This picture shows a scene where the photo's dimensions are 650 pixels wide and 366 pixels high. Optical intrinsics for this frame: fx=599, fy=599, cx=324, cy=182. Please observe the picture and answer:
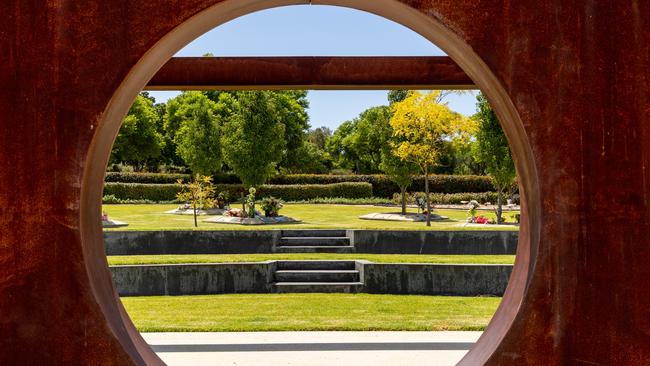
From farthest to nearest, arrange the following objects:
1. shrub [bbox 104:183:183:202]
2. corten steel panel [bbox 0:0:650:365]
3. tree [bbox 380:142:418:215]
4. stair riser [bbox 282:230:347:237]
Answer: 1. shrub [bbox 104:183:183:202]
2. tree [bbox 380:142:418:215]
3. stair riser [bbox 282:230:347:237]
4. corten steel panel [bbox 0:0:650:365]

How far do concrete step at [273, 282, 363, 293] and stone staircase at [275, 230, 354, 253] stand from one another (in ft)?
15.5

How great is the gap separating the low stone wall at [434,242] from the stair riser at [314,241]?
57 centimetres

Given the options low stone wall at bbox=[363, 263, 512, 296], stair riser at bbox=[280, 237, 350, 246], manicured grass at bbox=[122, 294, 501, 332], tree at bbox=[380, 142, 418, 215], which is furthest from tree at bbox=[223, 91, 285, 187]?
low stone wall at bbox=[363, 263, 512, 296]

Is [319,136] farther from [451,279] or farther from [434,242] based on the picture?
[451,279]

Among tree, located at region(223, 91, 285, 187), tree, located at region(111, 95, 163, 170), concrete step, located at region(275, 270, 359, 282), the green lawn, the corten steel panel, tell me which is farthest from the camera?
tree, located at region(111, 95, 163, 170)

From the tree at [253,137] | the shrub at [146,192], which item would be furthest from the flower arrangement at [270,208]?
the shrub at [146,192]

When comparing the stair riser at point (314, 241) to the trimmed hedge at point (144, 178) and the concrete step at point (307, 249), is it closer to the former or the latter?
the concrete step at point (307, 249)

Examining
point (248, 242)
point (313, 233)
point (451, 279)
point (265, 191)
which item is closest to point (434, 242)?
point (313, 233)

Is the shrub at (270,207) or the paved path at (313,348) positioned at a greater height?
the shrub at (270,207)

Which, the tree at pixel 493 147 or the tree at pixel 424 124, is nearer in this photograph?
the tree at pixel 493 147

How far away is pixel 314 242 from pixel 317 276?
5328mm

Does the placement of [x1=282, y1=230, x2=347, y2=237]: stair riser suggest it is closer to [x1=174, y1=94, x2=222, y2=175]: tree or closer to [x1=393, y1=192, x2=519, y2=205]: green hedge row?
[x1=174, y1=94, x2=222, y2=175]: tree

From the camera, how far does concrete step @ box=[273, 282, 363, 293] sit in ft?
42.5

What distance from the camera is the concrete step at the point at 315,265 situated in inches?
552
